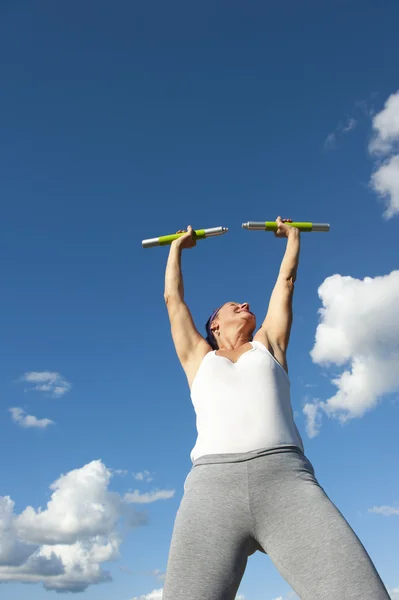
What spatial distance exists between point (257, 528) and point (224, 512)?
192 millimetres

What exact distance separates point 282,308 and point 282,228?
1041 mm

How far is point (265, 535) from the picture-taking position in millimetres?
2910

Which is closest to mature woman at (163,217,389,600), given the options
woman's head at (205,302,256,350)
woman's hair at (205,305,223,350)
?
woman's head at (205,302,256,350)

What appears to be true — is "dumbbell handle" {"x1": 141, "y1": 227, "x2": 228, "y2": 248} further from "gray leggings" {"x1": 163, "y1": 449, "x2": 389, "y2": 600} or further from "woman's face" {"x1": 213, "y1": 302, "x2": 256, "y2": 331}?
"gray leggings" {"x1": 163, "y1": 449, "x2": 389, "y2": 600}

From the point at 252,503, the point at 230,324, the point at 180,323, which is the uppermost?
the point at 230,324

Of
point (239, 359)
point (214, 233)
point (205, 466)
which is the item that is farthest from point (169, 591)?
point (214, 233)

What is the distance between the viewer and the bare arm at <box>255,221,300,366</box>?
3.97m

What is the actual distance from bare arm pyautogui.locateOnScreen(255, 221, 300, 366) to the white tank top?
303 mm

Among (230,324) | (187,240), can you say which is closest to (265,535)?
(230,324)

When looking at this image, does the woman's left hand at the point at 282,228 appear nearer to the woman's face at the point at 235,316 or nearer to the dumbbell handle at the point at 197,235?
the dumbbell handle at the point at 197,235

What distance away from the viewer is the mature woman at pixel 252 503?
268cm

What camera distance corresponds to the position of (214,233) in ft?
16.5

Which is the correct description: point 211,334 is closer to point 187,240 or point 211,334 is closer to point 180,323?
point 180,323

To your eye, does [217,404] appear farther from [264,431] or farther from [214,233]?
[214,233]
